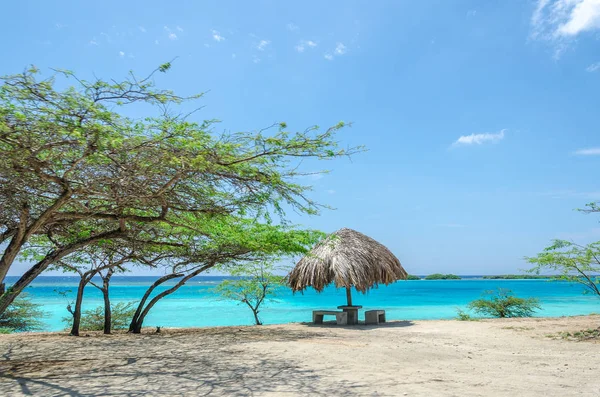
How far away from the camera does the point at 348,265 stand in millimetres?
11406

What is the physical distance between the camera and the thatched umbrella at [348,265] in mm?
11305

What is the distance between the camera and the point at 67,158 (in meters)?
4.60

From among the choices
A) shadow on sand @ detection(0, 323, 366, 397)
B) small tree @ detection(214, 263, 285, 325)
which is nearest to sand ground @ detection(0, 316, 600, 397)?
shadow on sand @ detection(0, 323, 366, 397)

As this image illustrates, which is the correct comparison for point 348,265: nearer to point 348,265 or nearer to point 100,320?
point 348,265

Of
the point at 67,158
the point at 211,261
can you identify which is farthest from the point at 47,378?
the point at 211,261

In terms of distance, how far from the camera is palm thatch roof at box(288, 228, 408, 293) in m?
11.3

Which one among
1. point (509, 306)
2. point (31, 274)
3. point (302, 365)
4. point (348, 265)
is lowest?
Result: point (302, 365)

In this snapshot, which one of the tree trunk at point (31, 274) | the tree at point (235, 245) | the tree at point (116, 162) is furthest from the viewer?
the tree at point (235, 245)

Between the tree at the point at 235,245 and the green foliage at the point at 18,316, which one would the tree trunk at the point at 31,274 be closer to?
the tree at the point at 235,245

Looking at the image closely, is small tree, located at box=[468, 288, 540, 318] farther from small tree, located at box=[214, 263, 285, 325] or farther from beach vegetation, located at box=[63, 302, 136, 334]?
beach vegetation, located at box=[63, 302, 136, 334]

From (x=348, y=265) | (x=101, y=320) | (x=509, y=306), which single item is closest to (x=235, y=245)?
(x=348, y=265)

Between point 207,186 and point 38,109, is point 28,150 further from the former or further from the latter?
point 207,186

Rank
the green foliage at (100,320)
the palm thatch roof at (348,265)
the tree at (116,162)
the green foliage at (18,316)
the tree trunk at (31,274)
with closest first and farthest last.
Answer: the tree at (116,162)
the tree trunk at (31,274)
the palm thatch roof at (348,265)
the green foliage at (100,320)
the green foliage at (18,316)

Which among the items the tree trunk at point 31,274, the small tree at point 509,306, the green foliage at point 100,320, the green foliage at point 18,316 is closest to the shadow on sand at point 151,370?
the tree trunk at point 31,274
